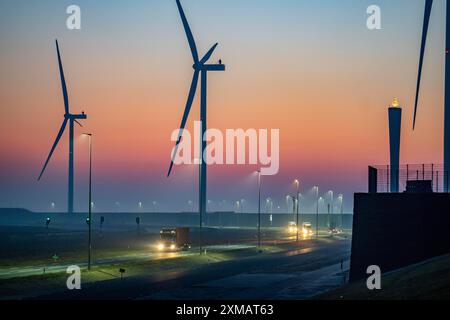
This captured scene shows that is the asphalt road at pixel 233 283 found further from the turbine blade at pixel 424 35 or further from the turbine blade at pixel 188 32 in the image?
the turbine blade at pixel 188 32

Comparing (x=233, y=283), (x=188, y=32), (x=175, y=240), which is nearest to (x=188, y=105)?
(x=188, y=32)

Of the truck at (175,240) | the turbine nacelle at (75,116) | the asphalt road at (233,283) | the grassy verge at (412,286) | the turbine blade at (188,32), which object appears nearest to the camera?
the grassy verge at (412,286)

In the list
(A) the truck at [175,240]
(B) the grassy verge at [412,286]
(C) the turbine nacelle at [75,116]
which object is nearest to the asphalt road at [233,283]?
(B) the grassy verge at [412,286]

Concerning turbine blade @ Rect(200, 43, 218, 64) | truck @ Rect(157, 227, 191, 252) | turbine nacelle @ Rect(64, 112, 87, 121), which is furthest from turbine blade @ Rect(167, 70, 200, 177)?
turbine nacelle @ Rect(64, 112, 87, 121)

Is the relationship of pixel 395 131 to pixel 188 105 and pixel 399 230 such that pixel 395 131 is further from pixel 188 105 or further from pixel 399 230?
pixel 188 105
